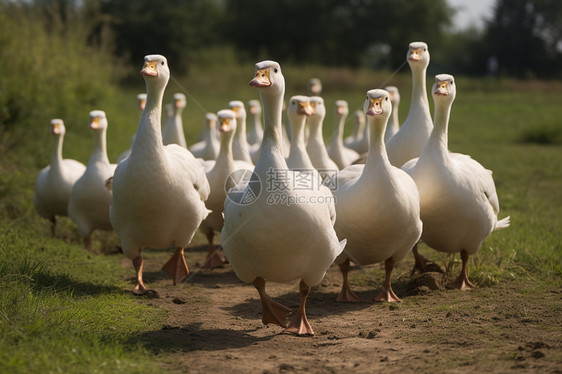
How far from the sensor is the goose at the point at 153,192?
6.54 m

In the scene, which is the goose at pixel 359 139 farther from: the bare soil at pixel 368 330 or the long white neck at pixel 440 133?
the bare soil at pixel 368 330

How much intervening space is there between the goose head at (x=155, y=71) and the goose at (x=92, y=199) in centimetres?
199

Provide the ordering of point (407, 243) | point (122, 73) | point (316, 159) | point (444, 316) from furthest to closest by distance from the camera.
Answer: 1. point (122, 73)
2. point (316, 159)
3. point (407, 243)
4. point (444, 316)

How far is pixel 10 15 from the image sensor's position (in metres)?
17.0

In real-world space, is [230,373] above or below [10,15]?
below

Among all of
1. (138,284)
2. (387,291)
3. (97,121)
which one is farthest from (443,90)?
(97,121)

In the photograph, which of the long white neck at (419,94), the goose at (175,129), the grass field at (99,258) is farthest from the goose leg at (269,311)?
the goose at (175,129)

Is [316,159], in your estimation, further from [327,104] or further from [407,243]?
[327,104]

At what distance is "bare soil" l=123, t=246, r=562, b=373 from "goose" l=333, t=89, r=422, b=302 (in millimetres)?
476

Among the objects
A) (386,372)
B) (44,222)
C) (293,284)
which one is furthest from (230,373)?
(44,222)

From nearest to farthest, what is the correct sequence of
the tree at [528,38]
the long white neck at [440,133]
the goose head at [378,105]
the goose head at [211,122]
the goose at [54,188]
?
the goose head at [378,105]
the long white neck at [440,133]
the goose at [54,188]
the goose head at [211,122]
the tree at [528,38]

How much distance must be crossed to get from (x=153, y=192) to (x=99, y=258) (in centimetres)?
198

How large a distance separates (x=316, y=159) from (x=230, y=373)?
5261mm

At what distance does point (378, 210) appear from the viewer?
6199mm
